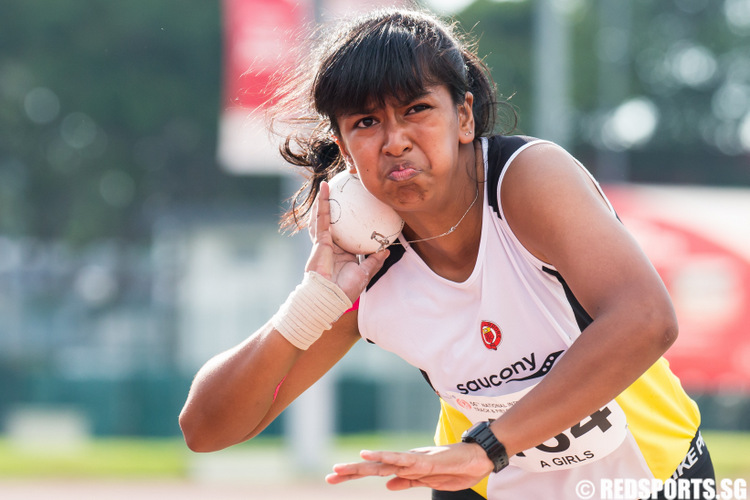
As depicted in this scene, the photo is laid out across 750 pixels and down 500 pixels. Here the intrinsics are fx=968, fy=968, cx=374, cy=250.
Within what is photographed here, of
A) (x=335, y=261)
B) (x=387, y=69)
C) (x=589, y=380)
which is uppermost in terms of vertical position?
(x=387, y=69)

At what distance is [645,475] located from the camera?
2.75m

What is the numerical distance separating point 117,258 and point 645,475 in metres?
28.7

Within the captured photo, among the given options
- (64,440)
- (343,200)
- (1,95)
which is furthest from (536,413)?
(1,95)

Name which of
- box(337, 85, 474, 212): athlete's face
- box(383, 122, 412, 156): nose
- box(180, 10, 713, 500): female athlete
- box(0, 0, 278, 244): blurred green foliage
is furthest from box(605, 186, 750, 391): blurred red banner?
Result: box(0, 0, 278, 244): blurred green foliage

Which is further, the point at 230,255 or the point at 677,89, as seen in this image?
the point at 677,89

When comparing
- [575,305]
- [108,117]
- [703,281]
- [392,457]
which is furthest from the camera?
[108,117]

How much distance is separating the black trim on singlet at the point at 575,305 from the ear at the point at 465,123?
447mm

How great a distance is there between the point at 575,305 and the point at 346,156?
32.5 inches

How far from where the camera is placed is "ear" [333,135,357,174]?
2.85 metres

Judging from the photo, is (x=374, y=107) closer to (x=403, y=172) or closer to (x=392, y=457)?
(x=403, y=172)

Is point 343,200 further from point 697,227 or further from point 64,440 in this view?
point 64,440

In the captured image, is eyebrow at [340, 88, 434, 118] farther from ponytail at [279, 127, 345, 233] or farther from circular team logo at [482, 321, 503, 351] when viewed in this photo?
circular team logo at [482, 321, 503, 351]

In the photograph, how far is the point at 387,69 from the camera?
257 centimetres

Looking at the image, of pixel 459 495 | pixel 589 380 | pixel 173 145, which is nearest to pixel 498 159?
pixel 589 380
